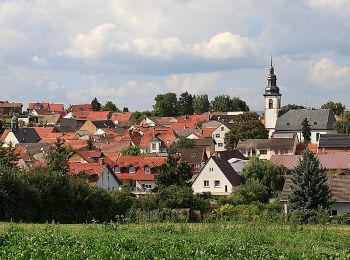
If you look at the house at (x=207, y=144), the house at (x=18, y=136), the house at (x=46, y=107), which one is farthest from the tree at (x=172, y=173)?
the house at (x=46, y=107)

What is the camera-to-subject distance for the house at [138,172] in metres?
60.2

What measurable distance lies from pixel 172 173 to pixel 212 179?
580cm

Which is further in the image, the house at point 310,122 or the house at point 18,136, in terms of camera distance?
the house at point 310,122

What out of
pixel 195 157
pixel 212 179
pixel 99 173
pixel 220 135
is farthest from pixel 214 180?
pixel 220 135

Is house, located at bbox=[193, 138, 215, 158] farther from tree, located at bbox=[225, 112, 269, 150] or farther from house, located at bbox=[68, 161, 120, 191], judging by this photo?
house, located at bbox=[68, 161, 120, 191]

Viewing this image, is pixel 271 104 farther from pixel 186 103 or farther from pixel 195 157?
pixel 186 103

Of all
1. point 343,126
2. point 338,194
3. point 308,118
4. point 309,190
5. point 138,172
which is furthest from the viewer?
point 308,118

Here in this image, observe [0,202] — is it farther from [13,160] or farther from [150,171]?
[150,171]

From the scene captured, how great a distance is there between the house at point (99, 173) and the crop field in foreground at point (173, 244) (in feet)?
97.4

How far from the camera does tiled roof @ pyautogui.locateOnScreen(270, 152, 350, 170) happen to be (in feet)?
198

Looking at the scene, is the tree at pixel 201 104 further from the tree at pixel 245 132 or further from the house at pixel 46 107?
the tree at pixel 245 132

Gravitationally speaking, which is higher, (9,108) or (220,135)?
(9,108)

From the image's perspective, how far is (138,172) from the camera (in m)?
61.1

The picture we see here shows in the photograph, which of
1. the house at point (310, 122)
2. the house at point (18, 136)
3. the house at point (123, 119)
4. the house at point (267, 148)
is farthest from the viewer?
the house at point (123, 119)
